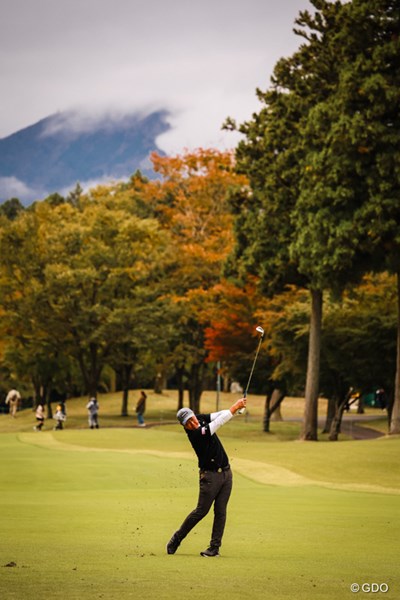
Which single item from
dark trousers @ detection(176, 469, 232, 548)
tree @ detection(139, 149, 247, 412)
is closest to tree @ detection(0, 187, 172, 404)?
tree @ detection(139, 149, 247, 412)

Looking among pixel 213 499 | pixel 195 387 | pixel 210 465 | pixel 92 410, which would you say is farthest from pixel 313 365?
pixel 210 465

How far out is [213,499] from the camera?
41.0 feet

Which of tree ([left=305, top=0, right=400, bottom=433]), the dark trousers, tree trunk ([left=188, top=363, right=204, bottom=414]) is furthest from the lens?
tree trunk ([left=188, top=363, right=204, bottom=414])

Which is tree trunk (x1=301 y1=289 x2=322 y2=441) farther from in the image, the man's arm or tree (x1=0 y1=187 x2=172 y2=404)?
the man's arm

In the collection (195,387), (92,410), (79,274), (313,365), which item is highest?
(79,274)

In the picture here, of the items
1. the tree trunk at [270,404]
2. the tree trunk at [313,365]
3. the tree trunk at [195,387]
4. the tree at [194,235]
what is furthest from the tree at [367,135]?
the tree trunk at [195,387]

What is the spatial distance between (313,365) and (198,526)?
27.4 metres

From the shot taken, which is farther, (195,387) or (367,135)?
(195,387)

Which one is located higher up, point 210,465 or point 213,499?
point 210,465

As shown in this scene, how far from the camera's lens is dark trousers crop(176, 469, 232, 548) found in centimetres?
1239

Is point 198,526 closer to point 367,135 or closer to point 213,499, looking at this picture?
point 213,499

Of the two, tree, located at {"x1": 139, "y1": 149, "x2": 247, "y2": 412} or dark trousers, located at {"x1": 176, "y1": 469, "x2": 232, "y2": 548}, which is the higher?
tree, located at {"x1": 139, "y1": 149, "x2": 247, "y2": 412}

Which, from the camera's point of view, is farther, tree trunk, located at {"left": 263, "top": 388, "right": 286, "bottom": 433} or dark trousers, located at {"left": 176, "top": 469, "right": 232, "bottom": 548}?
tree trunk, located at {"left": 263, "top": 388, "right": 286, "bottom": 433}

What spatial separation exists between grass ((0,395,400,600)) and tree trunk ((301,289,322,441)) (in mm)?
4399
